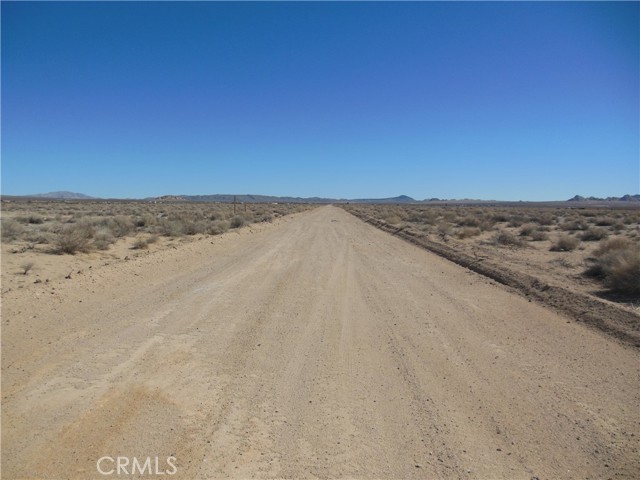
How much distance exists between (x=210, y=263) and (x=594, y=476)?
39.0 ft

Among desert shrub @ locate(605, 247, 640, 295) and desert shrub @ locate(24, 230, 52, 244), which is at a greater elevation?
desert shrub @ locate(605, 247, 640, 295)

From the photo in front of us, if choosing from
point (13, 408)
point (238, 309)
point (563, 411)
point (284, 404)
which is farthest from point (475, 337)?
point (13, 408)

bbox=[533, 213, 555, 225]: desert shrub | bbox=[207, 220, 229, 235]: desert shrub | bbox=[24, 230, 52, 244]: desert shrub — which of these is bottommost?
bbox=[207, 220, 229, 235]: desert shrub

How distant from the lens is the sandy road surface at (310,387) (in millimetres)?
3648

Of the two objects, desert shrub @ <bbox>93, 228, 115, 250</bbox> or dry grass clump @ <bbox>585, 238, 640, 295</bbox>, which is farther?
desert shrub @ <bbox>93, 228, 115, 250</bbox>

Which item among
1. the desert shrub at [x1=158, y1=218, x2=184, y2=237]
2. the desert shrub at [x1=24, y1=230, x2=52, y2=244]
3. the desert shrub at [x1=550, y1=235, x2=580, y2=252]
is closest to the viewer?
the desert shrub at [x1=24, y1=230, x2=52, y2=244]

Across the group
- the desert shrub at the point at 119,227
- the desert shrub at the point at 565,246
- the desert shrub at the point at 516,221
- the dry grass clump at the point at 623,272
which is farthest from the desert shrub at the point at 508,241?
the desert shrub at the point at 119,227

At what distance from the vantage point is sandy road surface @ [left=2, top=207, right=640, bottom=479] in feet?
12.0

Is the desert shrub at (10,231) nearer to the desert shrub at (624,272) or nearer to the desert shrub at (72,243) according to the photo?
the desert shrub at (72,243)

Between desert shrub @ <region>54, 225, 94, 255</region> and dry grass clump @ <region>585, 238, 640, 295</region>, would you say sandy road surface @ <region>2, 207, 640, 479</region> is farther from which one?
desert shrub @ <region>54, 225, 94, 255</region>

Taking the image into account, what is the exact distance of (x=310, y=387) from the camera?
494 centimetres

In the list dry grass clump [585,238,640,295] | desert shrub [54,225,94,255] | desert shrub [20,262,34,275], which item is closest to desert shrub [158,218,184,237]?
desert shrub [54,225,94,255]

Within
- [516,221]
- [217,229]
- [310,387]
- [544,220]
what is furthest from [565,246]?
[544,220]

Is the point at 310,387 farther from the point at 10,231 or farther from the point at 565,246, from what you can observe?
the point at 10,231
